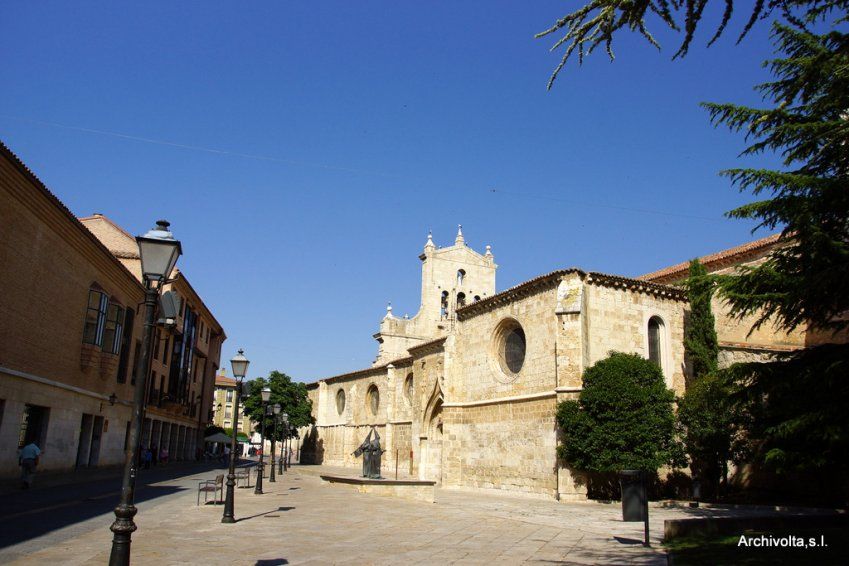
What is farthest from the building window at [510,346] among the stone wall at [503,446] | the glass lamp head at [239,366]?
the glass lamp head at [239,366]

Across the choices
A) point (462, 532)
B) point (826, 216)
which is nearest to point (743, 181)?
point (826, 216)

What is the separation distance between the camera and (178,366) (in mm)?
41688

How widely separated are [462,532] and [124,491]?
8.19 m

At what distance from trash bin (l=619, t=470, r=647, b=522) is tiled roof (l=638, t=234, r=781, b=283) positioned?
18322 millimetres

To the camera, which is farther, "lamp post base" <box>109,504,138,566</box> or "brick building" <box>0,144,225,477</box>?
"brick building" <box>0,144,225,477</box>

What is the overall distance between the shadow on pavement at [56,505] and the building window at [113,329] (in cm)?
660

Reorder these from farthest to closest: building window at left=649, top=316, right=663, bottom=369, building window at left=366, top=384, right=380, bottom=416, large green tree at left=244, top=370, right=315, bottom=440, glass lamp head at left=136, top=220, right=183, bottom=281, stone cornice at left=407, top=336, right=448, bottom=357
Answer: large green tree at left=244, top=370, right=315, bottom=440, building window at left=366, top=384, right=380, bottom=416, stone cornice at left=407, top=336, right=448, bottom=357, building window at left=649, top=316, right=663, bottom=369, glass lamp head at left=136, top=220, right=183, bottom=281

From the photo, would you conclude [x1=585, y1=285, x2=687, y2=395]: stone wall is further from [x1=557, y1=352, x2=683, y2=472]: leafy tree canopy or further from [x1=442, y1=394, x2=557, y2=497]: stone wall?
[x1=442, y1=394, x2=557, y2=497]: stone wall

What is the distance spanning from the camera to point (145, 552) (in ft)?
30.6

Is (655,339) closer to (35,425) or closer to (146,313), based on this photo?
(146,313)

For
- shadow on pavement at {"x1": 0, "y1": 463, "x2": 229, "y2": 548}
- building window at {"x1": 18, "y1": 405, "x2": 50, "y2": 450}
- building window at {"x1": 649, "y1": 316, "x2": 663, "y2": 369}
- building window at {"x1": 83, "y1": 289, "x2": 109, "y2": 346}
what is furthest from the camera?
building window at {"x1": 649, "y1": 316, "x2": 663, "y2": 369}

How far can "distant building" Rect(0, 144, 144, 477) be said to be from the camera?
19094 mm

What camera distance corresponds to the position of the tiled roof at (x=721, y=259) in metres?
26.9

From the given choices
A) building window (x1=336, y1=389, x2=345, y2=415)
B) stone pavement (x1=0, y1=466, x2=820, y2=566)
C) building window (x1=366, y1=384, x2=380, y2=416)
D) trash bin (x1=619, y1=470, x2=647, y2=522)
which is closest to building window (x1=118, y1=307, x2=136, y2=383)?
stone pavement (x1=0, y1=466, x2=820, y2=566)
